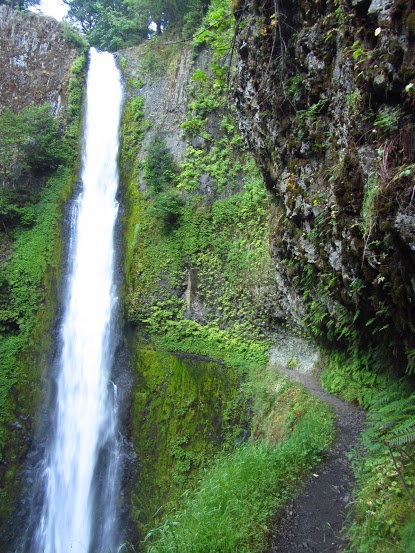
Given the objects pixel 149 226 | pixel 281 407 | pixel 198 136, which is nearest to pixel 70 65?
pixel 198 136

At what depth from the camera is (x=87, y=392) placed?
11.9m

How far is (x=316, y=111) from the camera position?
20.1 ft

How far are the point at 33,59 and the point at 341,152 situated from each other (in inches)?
771

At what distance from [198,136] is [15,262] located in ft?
26.6

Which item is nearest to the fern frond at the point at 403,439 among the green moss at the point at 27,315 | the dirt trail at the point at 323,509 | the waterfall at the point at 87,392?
the dirt trail at the point at 323,509

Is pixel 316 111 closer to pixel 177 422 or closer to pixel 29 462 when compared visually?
pixel 177 422

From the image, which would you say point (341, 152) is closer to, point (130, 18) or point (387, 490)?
point (387, 490)

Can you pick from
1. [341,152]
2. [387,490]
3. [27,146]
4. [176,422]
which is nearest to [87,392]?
[176,422]

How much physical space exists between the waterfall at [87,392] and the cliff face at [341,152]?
6.54m

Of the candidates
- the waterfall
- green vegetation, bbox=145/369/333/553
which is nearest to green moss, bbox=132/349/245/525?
the waterfall

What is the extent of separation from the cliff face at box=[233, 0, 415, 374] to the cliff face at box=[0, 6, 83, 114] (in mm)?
14121

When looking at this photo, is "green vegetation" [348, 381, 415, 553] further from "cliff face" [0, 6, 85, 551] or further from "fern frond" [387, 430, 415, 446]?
"cliff face" [0, 6, 85, 551]

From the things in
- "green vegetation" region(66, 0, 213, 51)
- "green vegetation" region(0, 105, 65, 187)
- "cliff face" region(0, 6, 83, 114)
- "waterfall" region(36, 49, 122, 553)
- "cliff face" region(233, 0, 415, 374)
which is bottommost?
"waterfall" region(36, 49, 122, 553)

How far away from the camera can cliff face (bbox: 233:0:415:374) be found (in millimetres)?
4207
